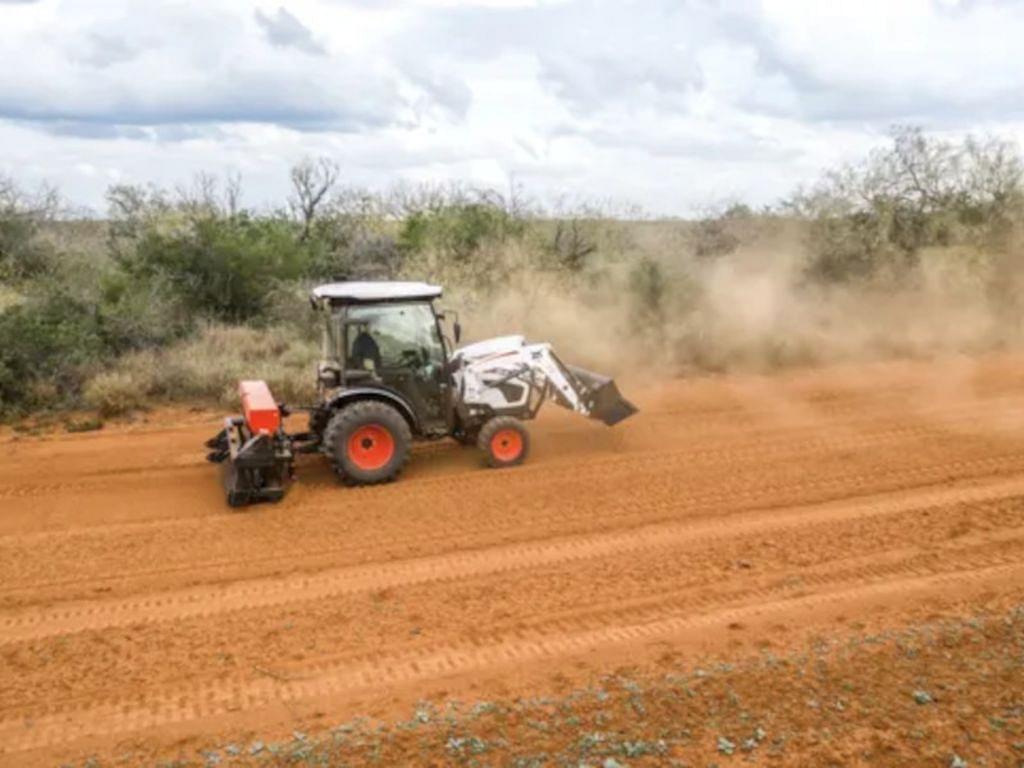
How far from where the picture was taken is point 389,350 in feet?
37.4

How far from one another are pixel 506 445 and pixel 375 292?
7.42ft

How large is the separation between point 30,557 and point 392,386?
3.93 metres

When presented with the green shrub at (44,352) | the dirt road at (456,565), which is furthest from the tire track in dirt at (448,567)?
the green shrub at (44,352)

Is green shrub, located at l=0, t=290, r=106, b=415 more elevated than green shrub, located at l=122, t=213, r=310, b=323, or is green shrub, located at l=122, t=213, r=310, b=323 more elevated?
green shrub, located at l=122, t=213, r=310, b=323

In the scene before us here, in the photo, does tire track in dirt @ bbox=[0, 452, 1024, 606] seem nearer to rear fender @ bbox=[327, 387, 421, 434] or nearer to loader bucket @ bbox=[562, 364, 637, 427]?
rear fender @ bbox=[327, 387, 421, 434]

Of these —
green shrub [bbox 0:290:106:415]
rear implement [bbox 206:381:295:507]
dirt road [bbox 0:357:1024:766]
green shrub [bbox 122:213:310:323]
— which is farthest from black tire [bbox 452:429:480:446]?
green shrub [bbox 122:213:310:323]

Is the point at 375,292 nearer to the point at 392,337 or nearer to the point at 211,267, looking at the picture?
the point at 392,337

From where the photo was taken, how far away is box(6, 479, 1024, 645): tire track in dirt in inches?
318

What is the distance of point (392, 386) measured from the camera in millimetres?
11500

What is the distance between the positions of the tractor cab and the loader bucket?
160cm

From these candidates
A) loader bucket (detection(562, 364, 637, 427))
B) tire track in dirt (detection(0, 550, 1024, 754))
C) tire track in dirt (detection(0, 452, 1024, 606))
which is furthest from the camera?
loader bucket (detection(562, 364, 637, 427))

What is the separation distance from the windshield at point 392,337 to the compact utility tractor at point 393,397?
11mm

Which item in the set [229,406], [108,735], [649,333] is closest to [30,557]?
[108,735]

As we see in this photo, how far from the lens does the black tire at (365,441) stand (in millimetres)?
11047
